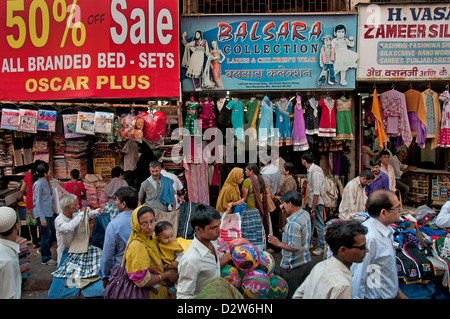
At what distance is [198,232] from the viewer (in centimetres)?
288

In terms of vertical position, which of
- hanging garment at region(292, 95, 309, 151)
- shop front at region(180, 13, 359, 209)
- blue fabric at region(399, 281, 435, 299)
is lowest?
blue fabric at region(399, 281, 435, 299)

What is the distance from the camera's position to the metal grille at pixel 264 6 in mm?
7386

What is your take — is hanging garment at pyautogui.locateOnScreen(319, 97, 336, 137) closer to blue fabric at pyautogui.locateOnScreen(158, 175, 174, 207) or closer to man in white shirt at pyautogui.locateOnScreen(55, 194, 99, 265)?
blue fabric at pyautogui.locateOnScreen(158, 175, 174, 207)

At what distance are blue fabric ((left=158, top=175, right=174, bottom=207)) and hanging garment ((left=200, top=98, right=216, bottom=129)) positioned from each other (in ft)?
4.78

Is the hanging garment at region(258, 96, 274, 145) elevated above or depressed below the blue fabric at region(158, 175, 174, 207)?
above

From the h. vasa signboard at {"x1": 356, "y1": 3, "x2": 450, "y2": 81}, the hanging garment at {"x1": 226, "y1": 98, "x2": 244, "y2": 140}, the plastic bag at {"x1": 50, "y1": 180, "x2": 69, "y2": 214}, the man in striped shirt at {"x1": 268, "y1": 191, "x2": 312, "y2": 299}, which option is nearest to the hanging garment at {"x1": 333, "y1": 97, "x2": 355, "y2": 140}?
A: the h. vasa signboard at {"x1": 356, "y1": 3, "x2": 450, "y2": 81}

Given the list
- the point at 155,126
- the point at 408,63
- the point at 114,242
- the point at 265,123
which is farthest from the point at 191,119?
the point at 408,63

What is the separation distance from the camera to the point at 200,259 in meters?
2.72

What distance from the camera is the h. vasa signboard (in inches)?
264

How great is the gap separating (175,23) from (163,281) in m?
4.97

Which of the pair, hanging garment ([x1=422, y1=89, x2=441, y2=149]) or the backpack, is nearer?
the backpack

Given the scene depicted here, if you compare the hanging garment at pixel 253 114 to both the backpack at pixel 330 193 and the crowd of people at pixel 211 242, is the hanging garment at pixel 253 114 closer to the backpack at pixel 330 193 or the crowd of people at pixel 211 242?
the crowd of people at pixel 211 242

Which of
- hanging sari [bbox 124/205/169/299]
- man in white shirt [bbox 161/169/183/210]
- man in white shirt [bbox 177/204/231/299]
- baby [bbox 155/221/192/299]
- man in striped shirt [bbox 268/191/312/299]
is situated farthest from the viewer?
man in white shirt [bbox 161/169/183/210]

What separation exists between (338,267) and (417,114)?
577cm
